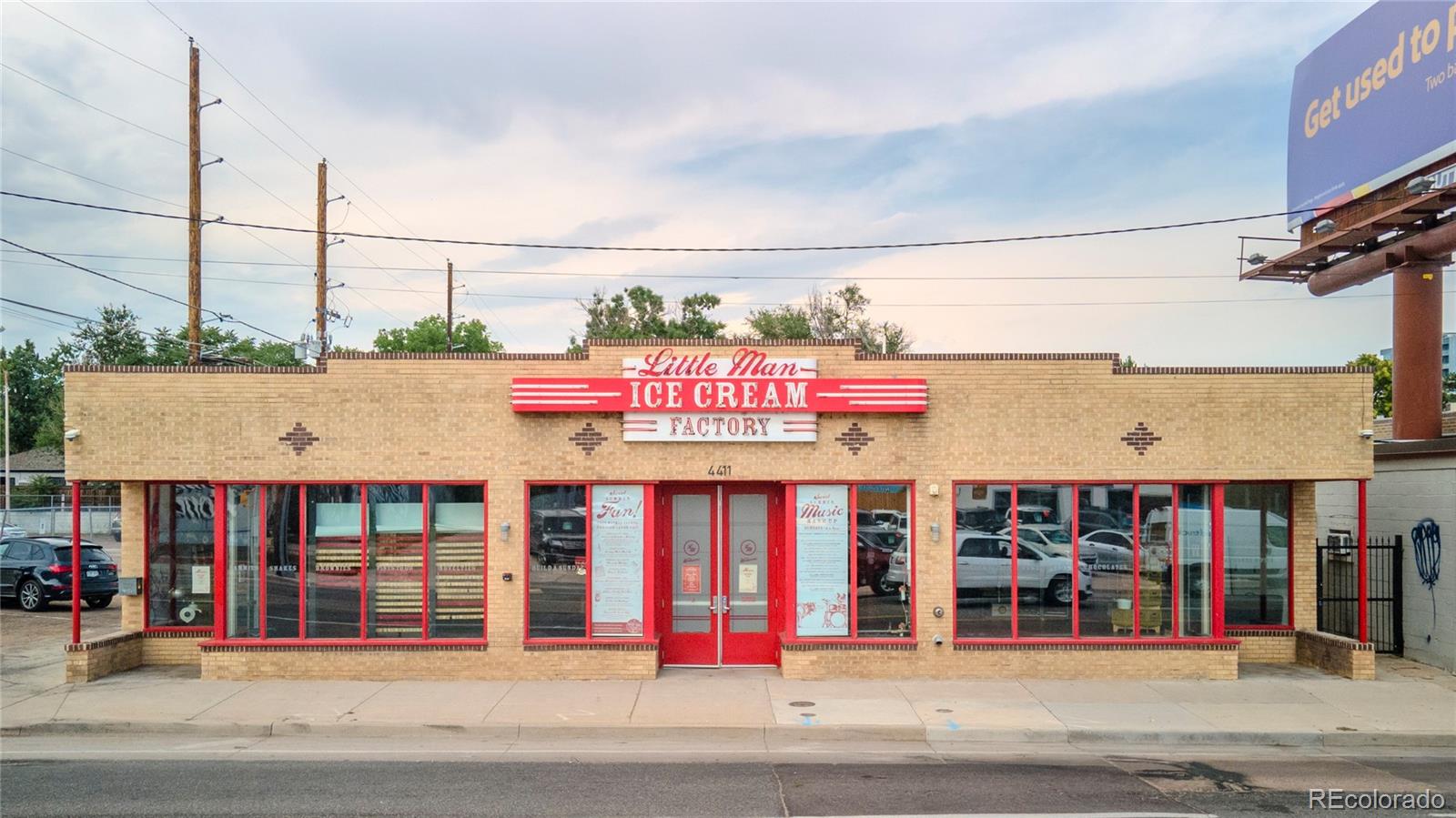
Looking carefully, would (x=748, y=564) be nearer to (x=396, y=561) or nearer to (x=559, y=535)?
(x=559, y=535)

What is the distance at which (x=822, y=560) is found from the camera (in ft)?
47.8

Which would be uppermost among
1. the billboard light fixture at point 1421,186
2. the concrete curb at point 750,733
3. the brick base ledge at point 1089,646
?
the billboard light fixture at point 1421,186

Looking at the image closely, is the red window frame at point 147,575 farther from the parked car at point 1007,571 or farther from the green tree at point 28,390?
the green tree at point 28,390

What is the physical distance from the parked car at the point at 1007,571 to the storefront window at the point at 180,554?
37.1ft

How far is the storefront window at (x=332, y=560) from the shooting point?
1438 centimetres

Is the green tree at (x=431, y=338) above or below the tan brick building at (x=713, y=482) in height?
above

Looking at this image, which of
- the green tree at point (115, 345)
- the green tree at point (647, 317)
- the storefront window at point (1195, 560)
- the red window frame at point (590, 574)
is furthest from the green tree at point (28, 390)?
the storefront window at point (1195, 560)

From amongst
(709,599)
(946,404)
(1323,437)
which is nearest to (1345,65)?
(1323,437)

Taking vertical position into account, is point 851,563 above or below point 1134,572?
above

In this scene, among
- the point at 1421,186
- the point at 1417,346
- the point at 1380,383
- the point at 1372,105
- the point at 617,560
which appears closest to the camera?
the point at 617,560

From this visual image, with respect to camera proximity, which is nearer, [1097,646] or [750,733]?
[750,733]

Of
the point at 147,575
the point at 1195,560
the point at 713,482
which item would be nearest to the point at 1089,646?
the point at 1195,560

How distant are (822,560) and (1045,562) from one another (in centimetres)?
315

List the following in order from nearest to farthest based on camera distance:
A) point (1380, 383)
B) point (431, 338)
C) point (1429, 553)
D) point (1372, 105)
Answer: point (1429, 553), point (1372, 105), point (1380, 383), point (431, 338)
